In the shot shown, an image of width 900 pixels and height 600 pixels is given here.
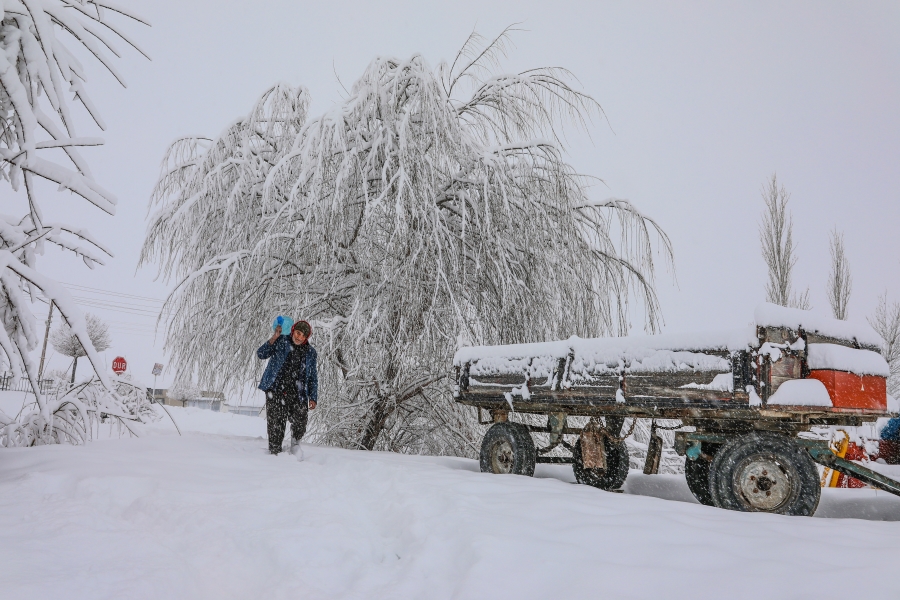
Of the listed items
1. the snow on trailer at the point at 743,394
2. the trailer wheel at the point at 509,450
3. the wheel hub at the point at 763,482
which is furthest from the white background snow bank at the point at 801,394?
the trailer wheel at the point at 509,450

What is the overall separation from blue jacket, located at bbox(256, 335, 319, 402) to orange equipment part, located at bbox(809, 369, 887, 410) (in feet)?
15.3

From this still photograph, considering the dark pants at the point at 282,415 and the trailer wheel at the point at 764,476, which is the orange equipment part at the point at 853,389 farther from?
the dark pants at the point at 282,415

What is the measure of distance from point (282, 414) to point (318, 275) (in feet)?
7.00

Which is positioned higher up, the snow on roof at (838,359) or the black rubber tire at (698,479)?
the snow on roof at (838,359)

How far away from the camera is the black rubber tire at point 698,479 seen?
16.5ft

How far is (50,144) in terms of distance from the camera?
8.78ft

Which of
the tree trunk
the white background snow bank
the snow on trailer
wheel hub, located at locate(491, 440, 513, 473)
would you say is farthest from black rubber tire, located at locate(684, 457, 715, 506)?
the tree trunk

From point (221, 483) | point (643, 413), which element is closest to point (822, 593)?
point (643, 413)

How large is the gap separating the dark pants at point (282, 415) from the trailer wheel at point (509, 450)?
2.03 meters

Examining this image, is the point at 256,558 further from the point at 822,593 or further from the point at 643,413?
the point at 643,413

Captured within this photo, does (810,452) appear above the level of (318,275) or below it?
below

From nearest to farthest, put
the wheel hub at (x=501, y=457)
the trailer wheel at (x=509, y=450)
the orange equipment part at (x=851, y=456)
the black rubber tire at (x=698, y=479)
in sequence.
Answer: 1. the black rubber tire at (x=698, y=479)
2. the trailer wheel at (x=509, y=450)
3. the wheel hub at (x=501, y=457)
4. the orange equipment part at (x=851, y=456)

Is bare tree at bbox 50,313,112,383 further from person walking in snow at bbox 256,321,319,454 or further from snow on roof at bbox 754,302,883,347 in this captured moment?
snow on roof at bbox 754,302,883,347

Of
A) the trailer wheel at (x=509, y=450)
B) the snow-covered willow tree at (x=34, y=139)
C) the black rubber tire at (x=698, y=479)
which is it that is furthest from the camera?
the trailer wheel at (x=509, y=450)
